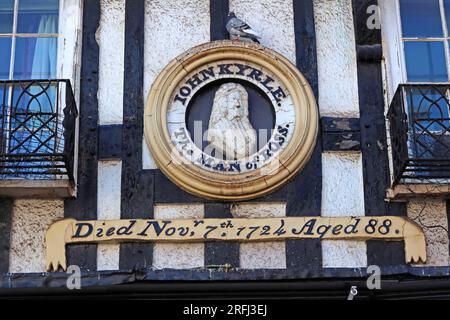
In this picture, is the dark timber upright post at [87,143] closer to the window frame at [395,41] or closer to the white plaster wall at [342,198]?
the white plaster wall at [342,198]

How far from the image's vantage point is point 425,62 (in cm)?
934

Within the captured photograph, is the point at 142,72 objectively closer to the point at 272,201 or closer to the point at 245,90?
the point at 245,90

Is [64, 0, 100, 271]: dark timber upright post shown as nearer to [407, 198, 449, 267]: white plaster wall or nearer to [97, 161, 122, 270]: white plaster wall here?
[97, 161, 122, 270]: white plaster wall

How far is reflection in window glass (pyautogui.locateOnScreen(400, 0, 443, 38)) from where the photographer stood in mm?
9453

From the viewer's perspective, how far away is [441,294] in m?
7.98

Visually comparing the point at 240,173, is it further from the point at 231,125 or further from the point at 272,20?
the point at 272,20

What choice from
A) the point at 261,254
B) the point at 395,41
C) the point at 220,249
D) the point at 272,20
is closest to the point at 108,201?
the point at 220,249

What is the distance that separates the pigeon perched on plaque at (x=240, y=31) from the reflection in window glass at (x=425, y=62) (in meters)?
1.25

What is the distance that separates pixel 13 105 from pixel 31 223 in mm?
968

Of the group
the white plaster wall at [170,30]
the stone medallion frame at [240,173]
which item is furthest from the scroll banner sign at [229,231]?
the white plaster wall at [170,30]

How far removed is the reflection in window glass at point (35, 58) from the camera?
9.31 meters
